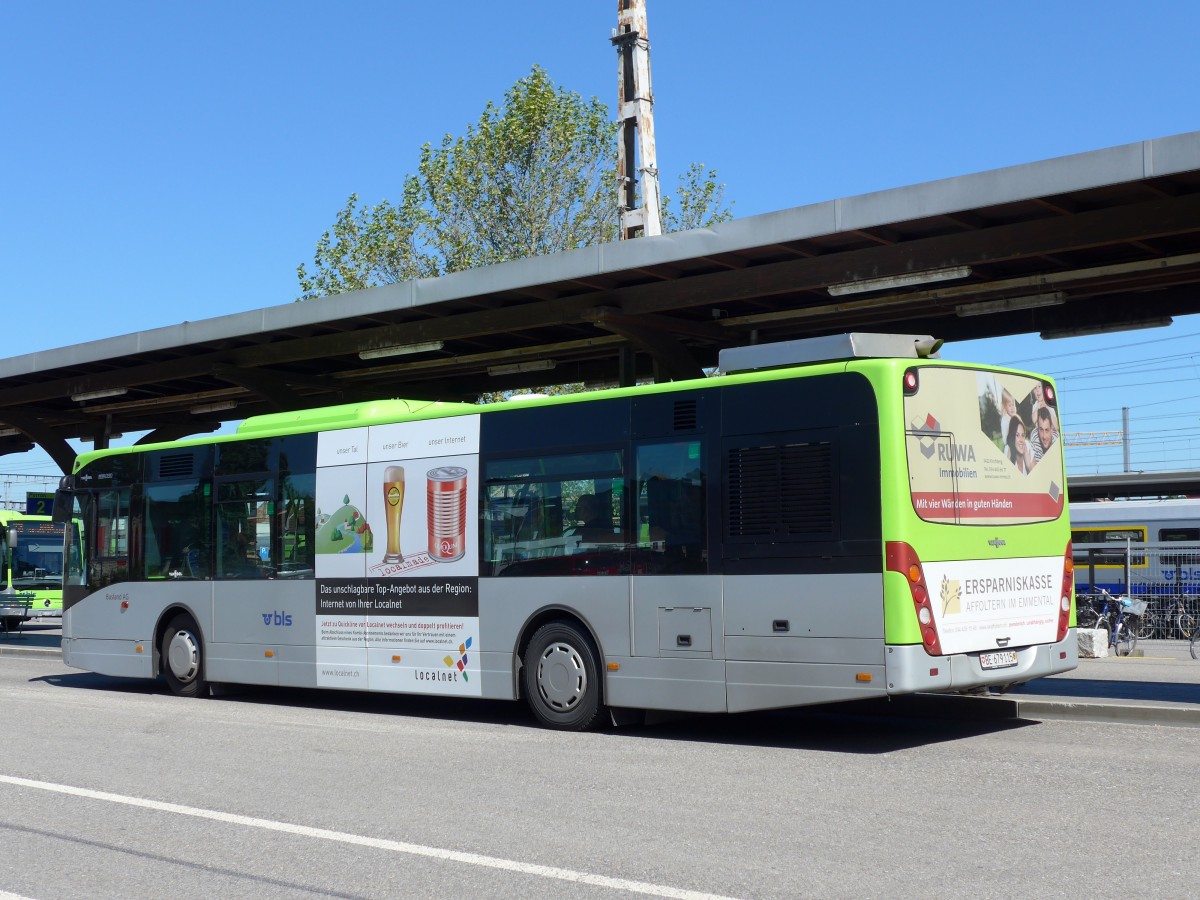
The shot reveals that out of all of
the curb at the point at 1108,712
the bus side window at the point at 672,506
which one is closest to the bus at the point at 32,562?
the bus side window at the point at 672,506

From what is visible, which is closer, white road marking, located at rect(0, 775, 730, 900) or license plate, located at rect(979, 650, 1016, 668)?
white road marking, located at rect(0, 775, 730, 900)

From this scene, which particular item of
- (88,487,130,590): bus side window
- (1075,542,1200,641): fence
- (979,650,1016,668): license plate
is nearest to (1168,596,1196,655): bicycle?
(1075,542,1200,641): fence

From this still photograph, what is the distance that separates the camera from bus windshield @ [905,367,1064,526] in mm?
9914

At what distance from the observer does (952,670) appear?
9805 millimetres

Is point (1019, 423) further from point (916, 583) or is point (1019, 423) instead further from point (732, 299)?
point (732, 299)

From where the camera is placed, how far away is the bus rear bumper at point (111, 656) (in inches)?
639

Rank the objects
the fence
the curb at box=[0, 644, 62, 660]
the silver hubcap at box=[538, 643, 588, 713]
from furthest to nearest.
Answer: the fence < the curb at box=[0, 644, 62, 660] < the silver hubcap at box=[538, 643, 588, 713]

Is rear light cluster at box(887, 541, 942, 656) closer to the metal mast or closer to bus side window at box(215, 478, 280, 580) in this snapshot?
bus side window at box(215, 478, 280, 580)

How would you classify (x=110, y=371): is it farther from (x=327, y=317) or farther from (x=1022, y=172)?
(x=1022, y=172)

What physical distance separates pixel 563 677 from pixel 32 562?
90.6ft

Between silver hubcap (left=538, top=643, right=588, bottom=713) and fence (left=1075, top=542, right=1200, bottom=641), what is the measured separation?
19013 millimetres

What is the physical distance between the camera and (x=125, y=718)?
1312 centimetres

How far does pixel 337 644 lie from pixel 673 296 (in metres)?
5.74

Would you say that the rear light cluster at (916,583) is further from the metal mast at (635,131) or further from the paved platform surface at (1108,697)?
the metal mast at (635,131)
